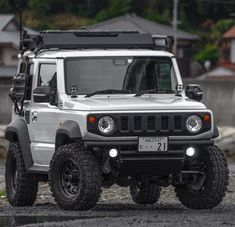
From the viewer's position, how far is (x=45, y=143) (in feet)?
49.2

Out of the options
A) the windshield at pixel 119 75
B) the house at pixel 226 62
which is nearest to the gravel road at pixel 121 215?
the windshield at pixel 119 75

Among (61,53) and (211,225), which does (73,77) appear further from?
(211,225)

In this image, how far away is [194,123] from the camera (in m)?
14.0

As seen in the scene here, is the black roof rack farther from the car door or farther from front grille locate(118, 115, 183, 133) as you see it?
front grille locate(118, 115, 183, 133)

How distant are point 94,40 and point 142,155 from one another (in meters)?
2.39

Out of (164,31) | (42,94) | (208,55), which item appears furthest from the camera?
(208,55)

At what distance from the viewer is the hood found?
13844 mm

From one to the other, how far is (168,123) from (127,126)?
542 mm

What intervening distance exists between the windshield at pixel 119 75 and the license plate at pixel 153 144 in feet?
3.91

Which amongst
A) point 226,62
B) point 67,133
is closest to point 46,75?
point 67,133

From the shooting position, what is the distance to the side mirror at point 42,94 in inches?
580

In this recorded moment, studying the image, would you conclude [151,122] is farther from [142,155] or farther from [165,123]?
[142,155]

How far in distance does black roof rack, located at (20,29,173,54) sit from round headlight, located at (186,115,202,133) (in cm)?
205

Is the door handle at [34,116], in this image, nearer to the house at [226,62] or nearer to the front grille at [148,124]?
the front grille at [148,124]
